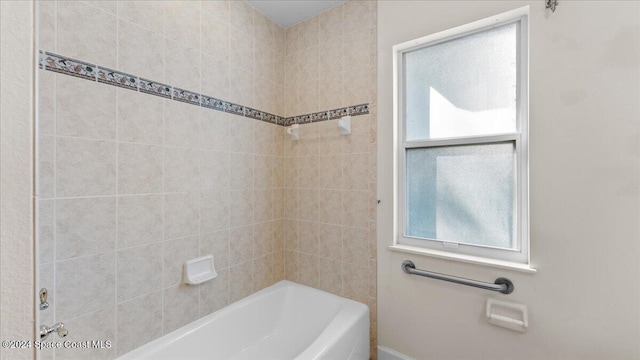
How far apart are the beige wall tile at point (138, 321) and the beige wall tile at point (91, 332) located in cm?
3

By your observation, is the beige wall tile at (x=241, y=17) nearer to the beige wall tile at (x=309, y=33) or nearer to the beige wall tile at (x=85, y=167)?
the beige wall tile at (x=309, y=33)

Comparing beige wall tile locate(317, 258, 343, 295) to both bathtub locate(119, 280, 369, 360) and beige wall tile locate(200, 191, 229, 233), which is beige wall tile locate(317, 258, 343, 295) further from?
beige wall tile locate(200, 191, 229, 233)

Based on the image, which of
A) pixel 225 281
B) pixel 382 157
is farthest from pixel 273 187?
pixel 382 157

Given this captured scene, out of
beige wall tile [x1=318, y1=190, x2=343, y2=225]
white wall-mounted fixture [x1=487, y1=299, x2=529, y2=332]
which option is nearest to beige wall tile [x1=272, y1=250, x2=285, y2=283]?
beige wall tile [x1=318, y1=190, x2=343, y2=225]

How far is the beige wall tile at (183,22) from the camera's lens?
1.33m

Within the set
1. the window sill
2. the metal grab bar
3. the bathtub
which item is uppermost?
A: the window sill

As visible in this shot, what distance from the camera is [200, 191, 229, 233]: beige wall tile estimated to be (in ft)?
4.97

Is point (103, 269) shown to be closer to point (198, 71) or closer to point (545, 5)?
point (198, 71)

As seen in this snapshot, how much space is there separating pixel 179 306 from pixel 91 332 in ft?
1.23

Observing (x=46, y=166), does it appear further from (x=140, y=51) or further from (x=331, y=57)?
(x=331, y=57)

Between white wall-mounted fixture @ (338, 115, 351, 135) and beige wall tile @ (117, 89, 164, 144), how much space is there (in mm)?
1022

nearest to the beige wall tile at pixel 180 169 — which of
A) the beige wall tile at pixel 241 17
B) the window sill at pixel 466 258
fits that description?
the beige wall tile at pixel 241 17

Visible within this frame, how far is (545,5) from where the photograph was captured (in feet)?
3.79

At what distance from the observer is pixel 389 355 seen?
62.1 inches
